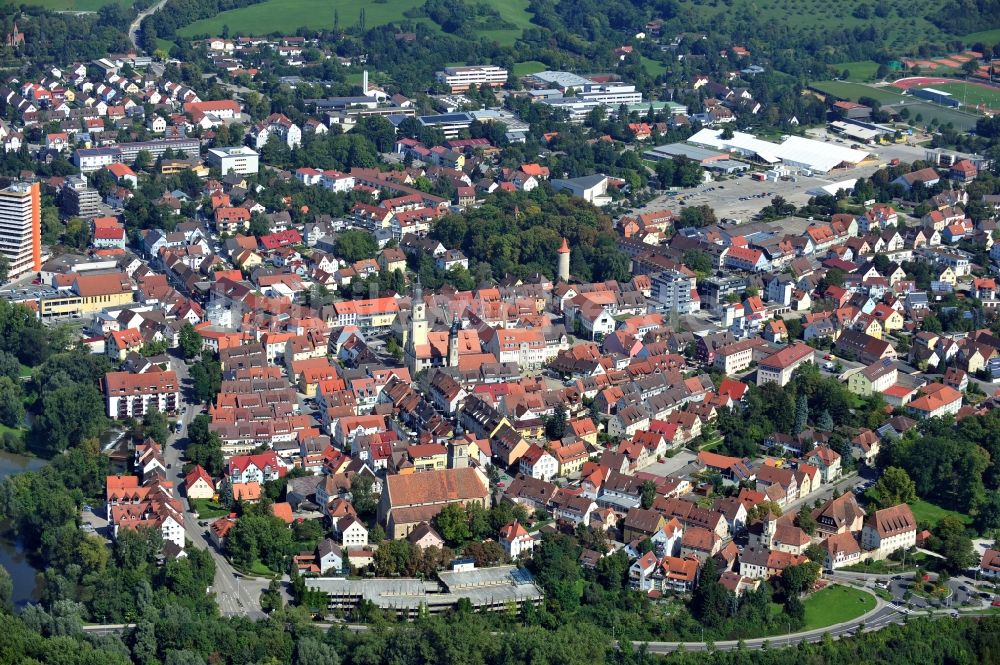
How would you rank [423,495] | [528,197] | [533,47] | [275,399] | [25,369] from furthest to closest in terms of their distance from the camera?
[533,47] < [528,197] < [25,369] < [275,399] < [423,495]

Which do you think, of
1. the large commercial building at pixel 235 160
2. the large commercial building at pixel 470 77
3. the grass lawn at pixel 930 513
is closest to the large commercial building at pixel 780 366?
the grass lawn at pixel 930 513

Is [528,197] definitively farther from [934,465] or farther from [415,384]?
[934,465]

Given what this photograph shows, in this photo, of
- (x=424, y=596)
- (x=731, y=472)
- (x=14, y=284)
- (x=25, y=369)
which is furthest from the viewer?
(x=14, y=284)

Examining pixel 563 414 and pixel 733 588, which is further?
pixel 563 414

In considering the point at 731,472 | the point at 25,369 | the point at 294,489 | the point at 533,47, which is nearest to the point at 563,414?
the point at 731,472

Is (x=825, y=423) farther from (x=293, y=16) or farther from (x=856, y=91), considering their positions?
(x=293, y=16)

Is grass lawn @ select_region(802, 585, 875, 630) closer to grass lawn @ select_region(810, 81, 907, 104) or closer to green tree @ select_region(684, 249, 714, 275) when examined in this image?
green tree @ select_region(684, 249, 714, 275)
